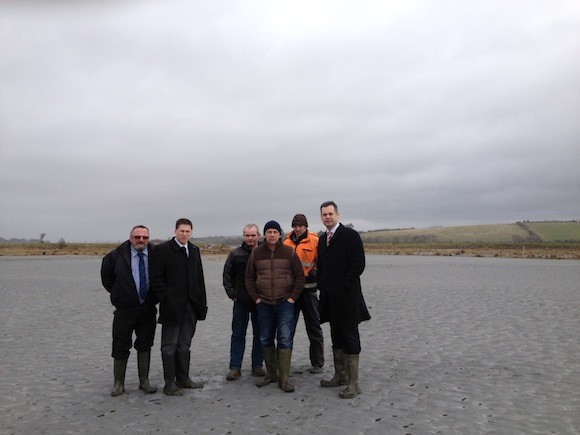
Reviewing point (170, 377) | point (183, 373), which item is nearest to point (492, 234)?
point (183, 373)

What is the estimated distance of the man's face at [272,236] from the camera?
6801 mm

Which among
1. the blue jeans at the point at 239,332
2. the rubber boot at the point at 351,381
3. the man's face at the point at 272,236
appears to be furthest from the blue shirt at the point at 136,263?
the rubber boot at the point at 351,381

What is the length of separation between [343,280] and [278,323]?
111 cm

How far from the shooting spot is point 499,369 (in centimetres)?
745

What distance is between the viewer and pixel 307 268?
7281 millimetres

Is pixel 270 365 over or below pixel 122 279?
below

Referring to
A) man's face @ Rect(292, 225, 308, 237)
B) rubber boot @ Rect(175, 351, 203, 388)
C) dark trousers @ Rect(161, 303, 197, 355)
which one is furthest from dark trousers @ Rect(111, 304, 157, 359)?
man's face @ Rect(292, 225, 308, 237)

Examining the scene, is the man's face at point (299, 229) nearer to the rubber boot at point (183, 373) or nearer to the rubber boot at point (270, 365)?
the rubber boot at point (270, 365)

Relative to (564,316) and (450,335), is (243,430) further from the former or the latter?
(564,316)

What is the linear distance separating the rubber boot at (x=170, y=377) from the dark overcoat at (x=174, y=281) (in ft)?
1.52

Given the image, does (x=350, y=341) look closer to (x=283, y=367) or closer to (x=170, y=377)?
(x=283, y=367)

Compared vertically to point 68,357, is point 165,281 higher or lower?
higher

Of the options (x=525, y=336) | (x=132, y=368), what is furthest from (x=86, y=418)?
(x=525, y=336)

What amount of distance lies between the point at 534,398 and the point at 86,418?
5.30 metres
